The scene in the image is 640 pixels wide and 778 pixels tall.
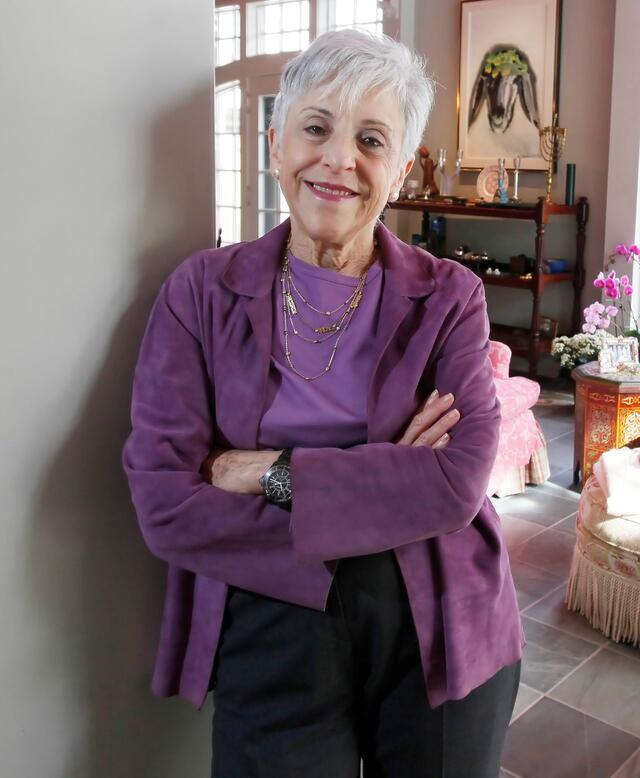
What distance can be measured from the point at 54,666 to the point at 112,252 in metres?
0.66

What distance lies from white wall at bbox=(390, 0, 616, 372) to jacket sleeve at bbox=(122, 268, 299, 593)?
5.74 m

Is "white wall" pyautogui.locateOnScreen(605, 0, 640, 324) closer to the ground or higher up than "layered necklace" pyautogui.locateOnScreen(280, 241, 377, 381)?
higher up

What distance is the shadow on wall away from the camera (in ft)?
4.54

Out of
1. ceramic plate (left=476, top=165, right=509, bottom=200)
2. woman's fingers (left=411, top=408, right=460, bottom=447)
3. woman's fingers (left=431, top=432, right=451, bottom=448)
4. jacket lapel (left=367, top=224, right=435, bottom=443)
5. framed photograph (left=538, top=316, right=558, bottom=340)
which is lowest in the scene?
framed photograph (left=538, top=316, right=558, bottom=340)

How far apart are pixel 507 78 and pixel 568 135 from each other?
70 centimetres

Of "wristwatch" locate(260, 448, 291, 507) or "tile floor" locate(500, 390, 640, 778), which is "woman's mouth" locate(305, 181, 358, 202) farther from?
"tile floor" locate(500, 390, 640, 778)

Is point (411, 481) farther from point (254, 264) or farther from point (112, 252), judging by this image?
point (112, 252)

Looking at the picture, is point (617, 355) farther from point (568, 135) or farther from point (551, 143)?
point (568, 135)

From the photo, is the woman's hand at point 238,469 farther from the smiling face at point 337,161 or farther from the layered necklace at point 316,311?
the smiling face at point 337,161

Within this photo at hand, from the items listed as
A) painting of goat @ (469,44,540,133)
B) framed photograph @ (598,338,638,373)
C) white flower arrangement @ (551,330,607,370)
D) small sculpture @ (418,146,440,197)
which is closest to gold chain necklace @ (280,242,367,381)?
framed photograph @ (598,338,638,373)

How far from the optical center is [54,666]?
1402mm

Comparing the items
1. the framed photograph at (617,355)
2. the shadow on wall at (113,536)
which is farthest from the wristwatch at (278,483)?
the framed photograph at (617,355)

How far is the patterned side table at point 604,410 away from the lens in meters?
4.24

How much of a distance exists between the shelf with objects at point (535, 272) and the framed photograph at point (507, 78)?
50cm
